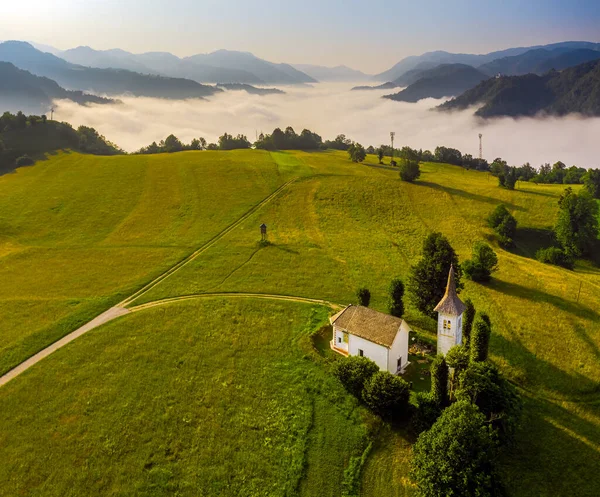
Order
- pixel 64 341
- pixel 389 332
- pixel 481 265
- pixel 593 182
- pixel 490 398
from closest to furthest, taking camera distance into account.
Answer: pixel 490 398 < pixel 389 332 < pixel 64 341 < pixel 481 265 < pixel 593 182

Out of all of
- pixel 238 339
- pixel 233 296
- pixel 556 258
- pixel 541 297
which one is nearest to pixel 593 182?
pixel 556 258

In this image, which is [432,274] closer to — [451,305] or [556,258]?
[451,305]

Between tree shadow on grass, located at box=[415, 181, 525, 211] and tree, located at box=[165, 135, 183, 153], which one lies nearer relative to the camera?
tree shadow on grass, located at box=[415, 181, 525, 211]

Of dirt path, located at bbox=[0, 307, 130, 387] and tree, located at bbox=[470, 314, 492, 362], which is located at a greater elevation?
tree, located at bbox=[470, 314, 492, 362]

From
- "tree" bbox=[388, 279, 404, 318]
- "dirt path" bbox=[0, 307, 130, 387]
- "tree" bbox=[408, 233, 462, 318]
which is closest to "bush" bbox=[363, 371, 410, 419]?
"tree" bbox=[388, 279, 404, 318]

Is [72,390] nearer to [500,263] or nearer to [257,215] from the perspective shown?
[257,215]

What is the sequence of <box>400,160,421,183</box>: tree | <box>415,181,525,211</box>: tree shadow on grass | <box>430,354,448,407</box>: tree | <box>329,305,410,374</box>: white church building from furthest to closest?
1. <box>400,160,421,183</box>: tree
2. <box>415,181,525,211</box>: tree shadow on grass
3. <box>329,305,410,374</box>: white church building
4. <box>430,354,448,407</box>: tree

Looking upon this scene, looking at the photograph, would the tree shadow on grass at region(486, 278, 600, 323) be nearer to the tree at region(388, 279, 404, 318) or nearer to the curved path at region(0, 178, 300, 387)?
the tree at region(388, 279, 404, 318)

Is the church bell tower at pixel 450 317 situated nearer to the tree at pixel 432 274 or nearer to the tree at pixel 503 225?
the tree at pixel 432 274
